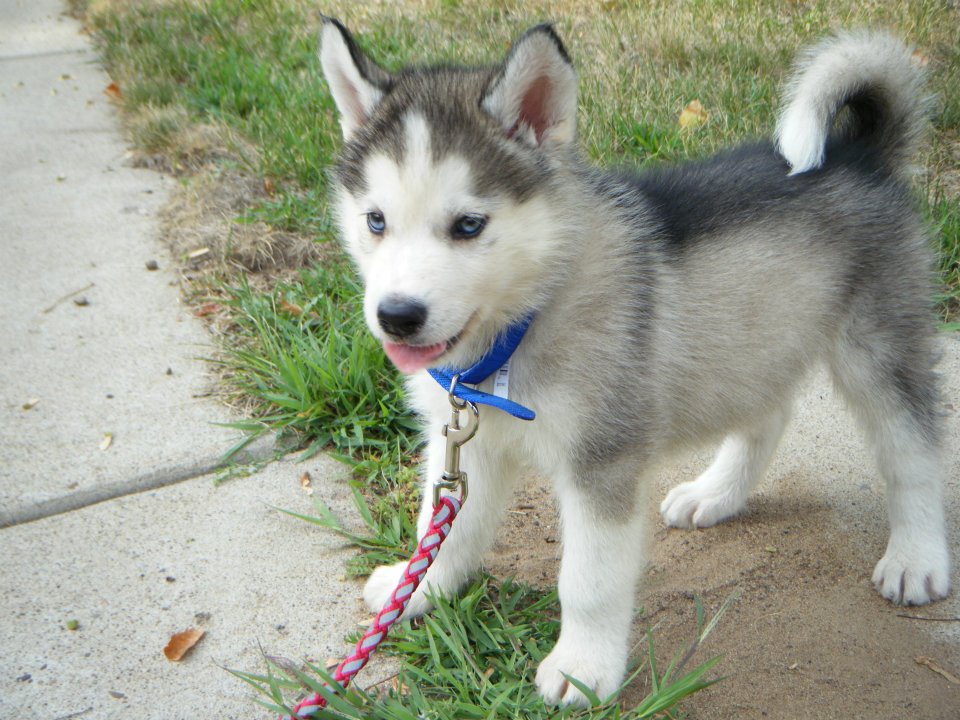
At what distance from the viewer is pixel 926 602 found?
272 cm

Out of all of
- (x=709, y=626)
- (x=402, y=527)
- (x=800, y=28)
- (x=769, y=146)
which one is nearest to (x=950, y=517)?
(x=709, y=626)

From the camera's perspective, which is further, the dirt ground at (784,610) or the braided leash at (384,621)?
the dirt ground at (784,610)

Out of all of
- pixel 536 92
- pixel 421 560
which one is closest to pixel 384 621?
pixel 421 560

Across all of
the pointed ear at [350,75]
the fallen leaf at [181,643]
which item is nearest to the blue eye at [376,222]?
the pointed ear at [350,75]

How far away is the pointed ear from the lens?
7.52 ft

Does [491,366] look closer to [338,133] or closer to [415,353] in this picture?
[415,353]

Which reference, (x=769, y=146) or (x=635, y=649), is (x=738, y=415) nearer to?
(x=635, y=649)

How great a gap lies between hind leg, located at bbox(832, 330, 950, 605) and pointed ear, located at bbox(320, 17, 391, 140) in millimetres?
1653

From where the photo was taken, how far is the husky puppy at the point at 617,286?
6.88ft

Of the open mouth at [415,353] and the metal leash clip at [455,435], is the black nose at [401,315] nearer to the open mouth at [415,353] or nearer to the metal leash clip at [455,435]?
the open mouth at [415,353]

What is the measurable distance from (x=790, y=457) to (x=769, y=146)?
1.22 m

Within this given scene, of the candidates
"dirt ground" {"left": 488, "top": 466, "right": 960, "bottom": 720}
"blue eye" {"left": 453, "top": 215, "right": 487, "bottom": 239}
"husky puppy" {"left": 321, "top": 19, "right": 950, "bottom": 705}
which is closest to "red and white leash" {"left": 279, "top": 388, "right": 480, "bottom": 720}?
"husky puppy" {"left": 321, "top": 19, "right": 950, "bottom": 705}

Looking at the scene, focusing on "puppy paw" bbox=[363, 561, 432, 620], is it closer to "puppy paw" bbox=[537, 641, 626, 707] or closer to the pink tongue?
"puppy paw" bbox=[537, 641, 626, 707]

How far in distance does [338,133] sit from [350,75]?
2856 mm
